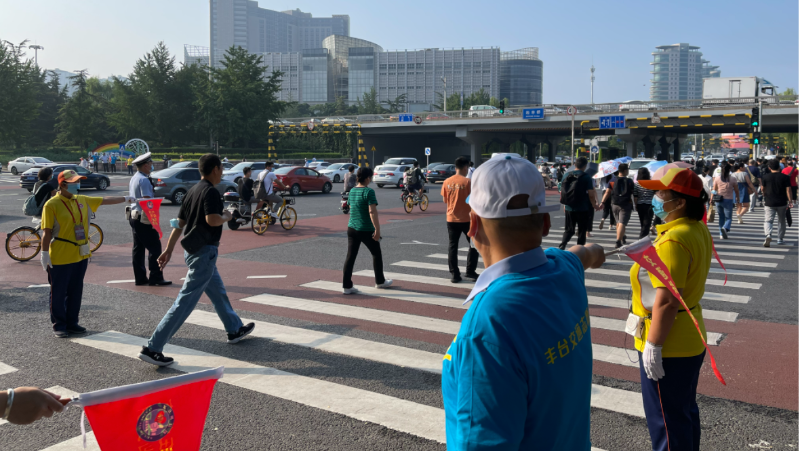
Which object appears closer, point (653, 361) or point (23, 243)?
point (653, 361)

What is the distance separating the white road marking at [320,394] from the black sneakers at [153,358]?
3.6 inches

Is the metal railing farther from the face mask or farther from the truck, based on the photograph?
the face mask

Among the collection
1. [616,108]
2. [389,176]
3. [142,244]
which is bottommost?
[142,244]

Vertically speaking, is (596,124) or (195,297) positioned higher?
(596,124)

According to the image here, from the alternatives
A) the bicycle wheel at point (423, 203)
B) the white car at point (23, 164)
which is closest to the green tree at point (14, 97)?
the white car at point (23, 164)

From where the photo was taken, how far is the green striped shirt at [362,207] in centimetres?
884

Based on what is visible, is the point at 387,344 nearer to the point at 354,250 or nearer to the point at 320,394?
the point at 320,394

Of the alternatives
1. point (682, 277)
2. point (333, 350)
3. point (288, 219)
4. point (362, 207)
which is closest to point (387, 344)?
point (333, 350)

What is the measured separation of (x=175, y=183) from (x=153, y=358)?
19.8 meters

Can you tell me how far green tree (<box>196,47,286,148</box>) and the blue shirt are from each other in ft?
238

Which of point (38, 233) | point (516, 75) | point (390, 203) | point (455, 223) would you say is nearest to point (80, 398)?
point (455, 223)

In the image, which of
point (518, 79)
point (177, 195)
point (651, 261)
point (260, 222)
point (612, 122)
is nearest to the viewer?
point (651, 261)

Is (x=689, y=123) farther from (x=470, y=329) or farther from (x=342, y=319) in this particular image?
(x=470, y=329)

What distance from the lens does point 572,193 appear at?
11578 millimetres
